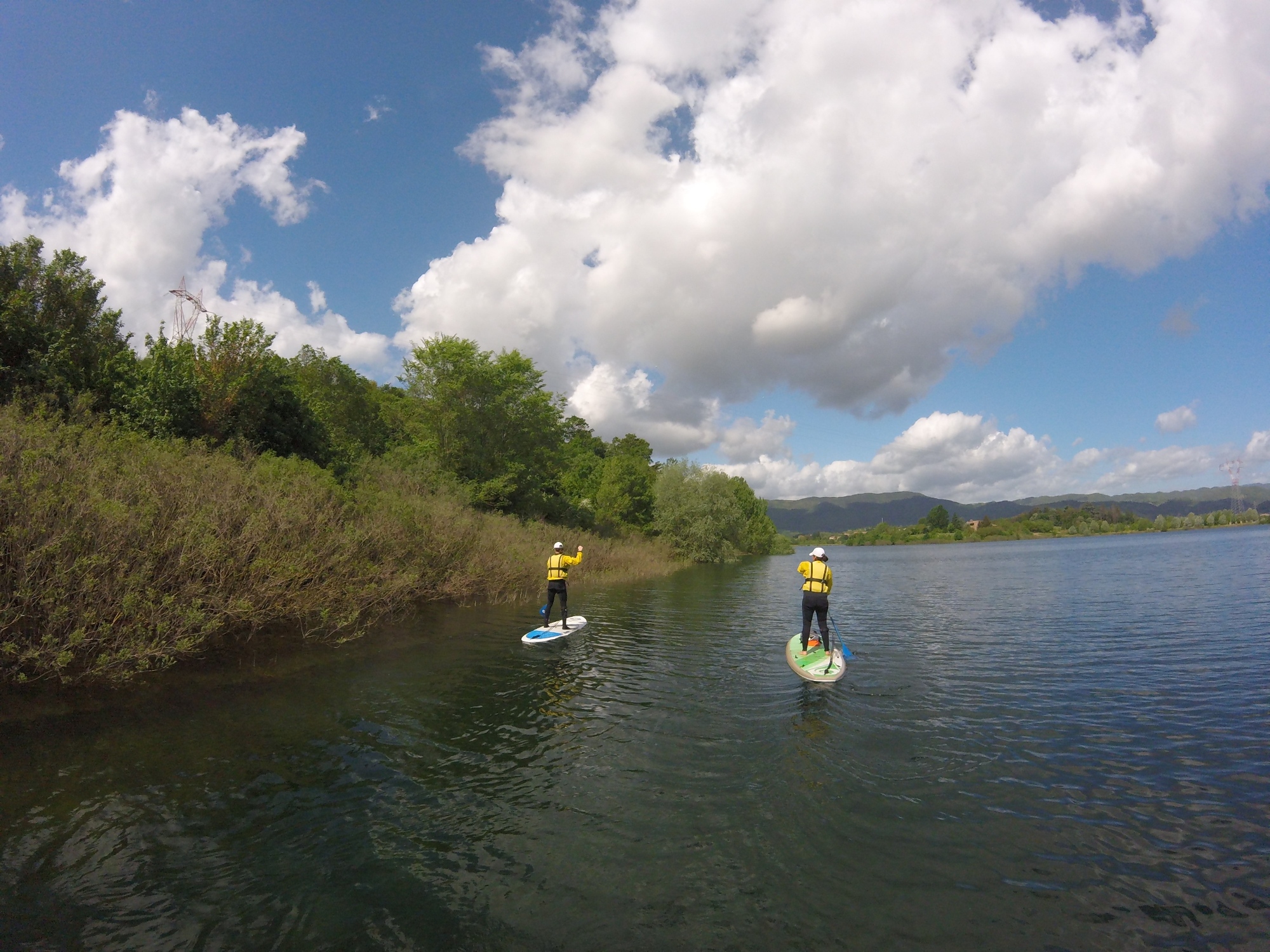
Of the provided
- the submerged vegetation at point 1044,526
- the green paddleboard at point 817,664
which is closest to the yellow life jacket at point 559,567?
the green paddleboard at point 817,664

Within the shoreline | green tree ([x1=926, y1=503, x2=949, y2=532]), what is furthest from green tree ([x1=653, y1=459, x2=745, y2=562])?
green tree ([x1=926, y1=503, x2=949, y2=532])

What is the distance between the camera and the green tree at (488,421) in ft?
128

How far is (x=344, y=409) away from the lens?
51.8 metres

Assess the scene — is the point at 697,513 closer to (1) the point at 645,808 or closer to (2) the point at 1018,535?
(1) the point at 645,808

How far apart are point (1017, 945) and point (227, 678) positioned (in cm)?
1326

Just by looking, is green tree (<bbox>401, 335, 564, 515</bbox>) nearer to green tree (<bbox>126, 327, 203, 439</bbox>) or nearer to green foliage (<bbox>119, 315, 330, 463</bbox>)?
green foliage (<bbox>119, 315, 330, 463</bbox>)

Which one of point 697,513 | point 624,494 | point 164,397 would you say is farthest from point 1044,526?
point 164,397

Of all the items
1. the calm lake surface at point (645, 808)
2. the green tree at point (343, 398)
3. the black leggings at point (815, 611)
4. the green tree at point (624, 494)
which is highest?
the green tree at point (343, 398)

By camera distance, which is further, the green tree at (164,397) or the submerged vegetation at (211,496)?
the green tree at (164,397)

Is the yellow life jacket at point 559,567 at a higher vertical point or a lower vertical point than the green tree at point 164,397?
lower

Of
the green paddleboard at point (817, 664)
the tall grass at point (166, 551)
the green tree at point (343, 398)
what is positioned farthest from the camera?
the green tree at point (343, 398)

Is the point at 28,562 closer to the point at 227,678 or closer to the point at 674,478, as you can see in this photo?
the point at 227,678

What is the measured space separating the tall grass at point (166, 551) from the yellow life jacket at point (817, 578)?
10812mm

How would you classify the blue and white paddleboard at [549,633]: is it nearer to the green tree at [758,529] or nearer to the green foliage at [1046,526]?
the green tree at [758,529]
